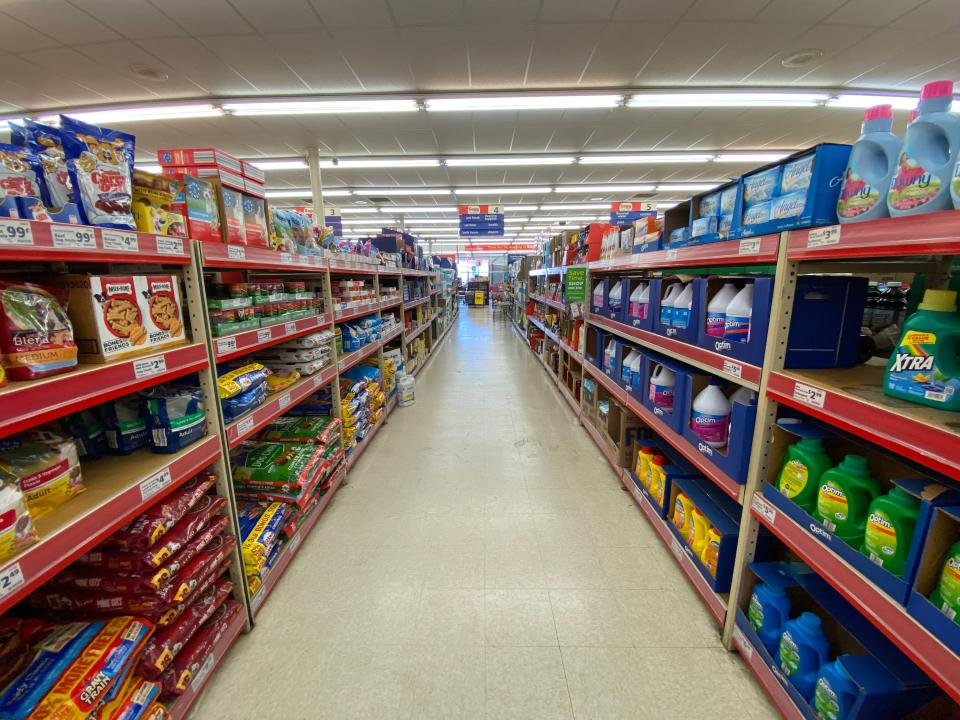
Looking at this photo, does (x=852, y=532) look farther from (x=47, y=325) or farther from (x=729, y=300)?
(x=47, y=325)

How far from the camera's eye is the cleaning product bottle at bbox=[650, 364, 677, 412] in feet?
7.13

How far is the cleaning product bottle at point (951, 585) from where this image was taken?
82 cm

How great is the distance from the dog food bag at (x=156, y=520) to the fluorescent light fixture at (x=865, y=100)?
836 centimetres

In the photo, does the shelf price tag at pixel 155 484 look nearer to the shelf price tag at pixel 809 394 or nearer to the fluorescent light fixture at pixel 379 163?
the shelf price tag at pixel 809 394

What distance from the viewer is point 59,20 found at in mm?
3527

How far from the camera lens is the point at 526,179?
30.2ft

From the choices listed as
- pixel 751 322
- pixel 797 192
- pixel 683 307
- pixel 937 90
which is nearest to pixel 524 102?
pixel 683 307

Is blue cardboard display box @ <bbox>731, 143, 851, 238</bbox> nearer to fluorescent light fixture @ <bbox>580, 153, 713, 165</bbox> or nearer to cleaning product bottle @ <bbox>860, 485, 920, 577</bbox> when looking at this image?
cleaning product bottle @ <bbox>860, 485, 920, 577</bbox>

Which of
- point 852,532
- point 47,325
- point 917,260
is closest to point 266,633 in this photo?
point 47,325

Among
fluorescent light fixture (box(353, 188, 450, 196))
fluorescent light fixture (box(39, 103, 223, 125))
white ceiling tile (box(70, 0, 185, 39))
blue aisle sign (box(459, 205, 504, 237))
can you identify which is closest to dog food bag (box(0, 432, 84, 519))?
white ceiling tile (box(70, 0, 185, 39))

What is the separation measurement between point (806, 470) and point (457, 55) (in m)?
5.05

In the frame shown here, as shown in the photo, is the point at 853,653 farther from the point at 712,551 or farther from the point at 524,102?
the point at 524,102

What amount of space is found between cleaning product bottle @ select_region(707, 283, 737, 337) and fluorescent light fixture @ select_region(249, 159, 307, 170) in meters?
8.38

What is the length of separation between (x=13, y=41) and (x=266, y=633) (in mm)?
6225
